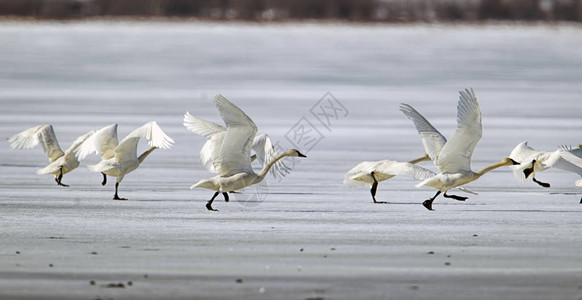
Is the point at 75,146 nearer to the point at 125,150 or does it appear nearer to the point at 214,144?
the point at 125,150

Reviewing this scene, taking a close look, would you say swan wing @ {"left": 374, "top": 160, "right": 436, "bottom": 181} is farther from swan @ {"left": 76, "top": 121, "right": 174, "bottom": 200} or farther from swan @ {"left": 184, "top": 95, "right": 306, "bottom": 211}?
swan @ {"left": 76, "top": 121, "right": 174, "bottom": 200}

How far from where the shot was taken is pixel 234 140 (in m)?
7.44

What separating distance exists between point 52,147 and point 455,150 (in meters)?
3.72

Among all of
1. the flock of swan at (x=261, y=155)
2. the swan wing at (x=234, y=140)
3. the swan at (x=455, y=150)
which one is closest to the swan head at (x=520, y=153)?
the flock of swan at (x=261, y=155)

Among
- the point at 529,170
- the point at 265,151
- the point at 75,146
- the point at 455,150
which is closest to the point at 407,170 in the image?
the point at 455,150

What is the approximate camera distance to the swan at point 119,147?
26.6 ft

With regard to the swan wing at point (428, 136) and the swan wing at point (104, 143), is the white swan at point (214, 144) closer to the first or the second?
the swan wing at point (104, 143)

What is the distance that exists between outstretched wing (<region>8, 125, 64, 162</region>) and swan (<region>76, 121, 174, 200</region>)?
Result: 480mm

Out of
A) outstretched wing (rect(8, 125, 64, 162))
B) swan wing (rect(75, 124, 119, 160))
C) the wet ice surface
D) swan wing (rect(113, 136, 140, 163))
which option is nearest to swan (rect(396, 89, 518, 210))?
the wet ice surface

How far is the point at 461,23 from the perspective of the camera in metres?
55.7

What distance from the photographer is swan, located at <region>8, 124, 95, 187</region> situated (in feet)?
28.5

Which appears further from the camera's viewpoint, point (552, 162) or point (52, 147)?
point (52, 147)

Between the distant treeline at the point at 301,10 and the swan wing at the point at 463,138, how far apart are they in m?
47.1

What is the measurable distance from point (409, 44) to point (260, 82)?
52.7 feet
